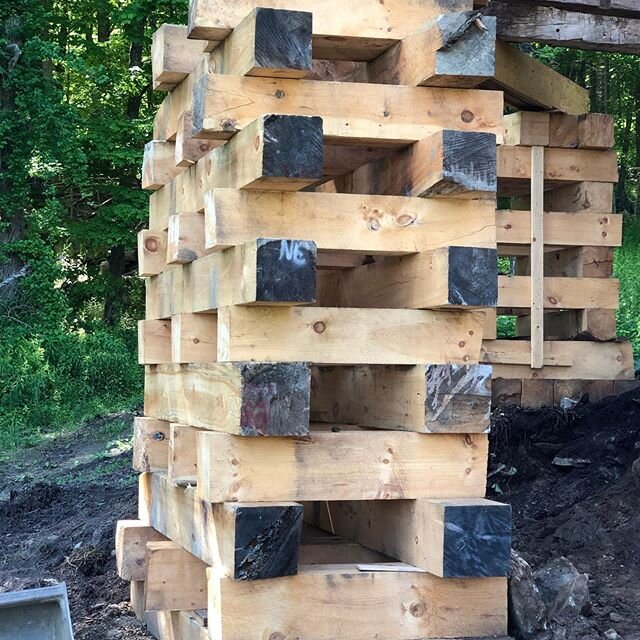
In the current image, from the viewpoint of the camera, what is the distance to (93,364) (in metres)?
13.9

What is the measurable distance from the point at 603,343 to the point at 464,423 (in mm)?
5082

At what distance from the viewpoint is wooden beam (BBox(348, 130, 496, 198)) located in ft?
11.3

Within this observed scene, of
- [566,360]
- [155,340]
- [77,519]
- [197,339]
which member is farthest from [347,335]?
[566,360]

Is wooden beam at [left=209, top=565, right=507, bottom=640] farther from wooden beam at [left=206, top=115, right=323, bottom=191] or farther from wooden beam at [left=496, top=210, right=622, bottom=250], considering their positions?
wooden beam at [left=496, top=210, right=622, bottom=250]

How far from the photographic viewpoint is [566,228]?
822 cm

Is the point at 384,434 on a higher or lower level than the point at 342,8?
lower

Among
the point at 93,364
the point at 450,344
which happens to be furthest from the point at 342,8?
the point at 93,364

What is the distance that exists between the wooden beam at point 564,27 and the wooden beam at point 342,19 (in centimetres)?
343

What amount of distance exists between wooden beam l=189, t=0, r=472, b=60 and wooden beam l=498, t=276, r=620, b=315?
448cm

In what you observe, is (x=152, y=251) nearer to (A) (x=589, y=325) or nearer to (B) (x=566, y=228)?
(B) (x=566, y=228)

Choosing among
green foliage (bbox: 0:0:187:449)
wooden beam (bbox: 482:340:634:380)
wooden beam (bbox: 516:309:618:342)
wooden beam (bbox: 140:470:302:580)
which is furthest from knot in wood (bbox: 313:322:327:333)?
green foliage (bbox: 0:0:187:449)

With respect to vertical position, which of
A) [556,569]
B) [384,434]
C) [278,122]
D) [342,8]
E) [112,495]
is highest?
[342,8]

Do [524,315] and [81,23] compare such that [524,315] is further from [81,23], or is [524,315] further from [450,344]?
[81,23]

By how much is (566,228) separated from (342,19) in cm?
501
